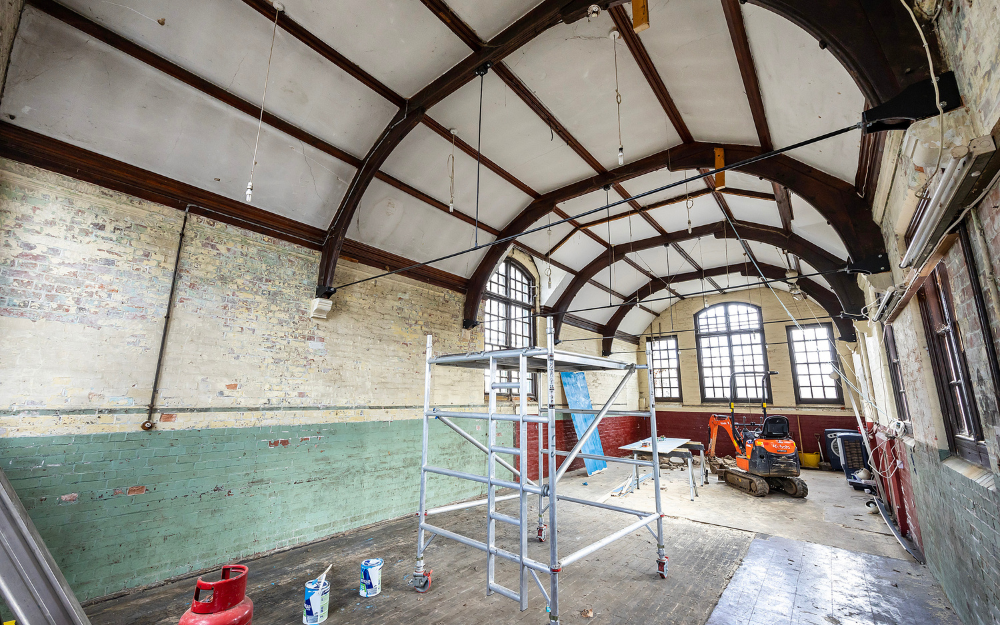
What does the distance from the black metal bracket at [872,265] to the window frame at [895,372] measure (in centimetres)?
84

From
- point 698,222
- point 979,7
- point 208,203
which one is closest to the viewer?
point 979,7

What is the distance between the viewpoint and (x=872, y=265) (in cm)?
448

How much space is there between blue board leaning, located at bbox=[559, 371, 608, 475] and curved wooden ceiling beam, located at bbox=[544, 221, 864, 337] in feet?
4.31

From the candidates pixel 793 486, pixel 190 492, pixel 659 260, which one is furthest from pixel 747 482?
pixel 190 492

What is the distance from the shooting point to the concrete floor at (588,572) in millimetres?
3434

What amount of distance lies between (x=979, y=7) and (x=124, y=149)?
6.39 metres

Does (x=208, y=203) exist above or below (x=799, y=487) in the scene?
above

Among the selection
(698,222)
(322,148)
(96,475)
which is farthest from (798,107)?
(96,475)

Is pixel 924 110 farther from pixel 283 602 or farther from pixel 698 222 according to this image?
pixel 698 222

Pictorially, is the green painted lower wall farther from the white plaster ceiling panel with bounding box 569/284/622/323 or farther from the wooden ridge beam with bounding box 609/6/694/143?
the white plaster ceiling panel with bounding box 569/284/622/323

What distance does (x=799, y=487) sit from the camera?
738cm

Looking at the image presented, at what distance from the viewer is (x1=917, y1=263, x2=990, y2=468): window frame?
2887mm

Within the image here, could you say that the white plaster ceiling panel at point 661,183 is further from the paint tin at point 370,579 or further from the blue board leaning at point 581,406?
the paint tin at point 370,579

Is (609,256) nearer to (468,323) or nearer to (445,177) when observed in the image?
(468,323)
